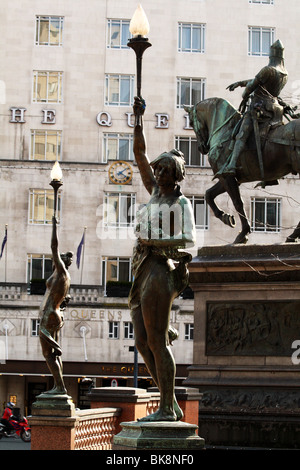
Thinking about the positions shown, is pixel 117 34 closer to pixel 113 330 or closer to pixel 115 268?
pixel 115 268

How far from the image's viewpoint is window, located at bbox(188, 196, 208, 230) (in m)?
54.6

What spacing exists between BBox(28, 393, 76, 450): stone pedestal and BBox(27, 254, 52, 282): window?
40.0 metres

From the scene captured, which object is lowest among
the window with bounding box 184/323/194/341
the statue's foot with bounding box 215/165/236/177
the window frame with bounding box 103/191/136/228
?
the window with bounding box 184/323/194/341

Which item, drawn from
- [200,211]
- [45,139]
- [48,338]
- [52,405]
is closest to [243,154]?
[48,338]

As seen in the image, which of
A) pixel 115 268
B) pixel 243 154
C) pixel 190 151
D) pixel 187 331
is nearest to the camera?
pixel 243 154

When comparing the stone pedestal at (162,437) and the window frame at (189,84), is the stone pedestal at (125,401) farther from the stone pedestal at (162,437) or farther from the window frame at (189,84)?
the window frame at (189,84)

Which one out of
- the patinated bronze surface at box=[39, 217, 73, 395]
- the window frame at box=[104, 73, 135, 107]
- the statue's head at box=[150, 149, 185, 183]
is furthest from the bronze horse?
the window frame at box=[104, 73, 135, 107]

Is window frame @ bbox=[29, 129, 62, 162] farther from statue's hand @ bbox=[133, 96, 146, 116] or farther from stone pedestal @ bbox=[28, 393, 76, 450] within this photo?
statue's hand @ bbox=[133, 96, 146, 116]

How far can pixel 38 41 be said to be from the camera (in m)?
56.4

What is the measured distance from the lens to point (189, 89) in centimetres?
5688

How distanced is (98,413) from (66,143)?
140 ft

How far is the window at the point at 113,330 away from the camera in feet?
175

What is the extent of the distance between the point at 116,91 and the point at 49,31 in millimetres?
4974

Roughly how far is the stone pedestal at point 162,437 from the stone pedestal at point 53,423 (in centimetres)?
423
